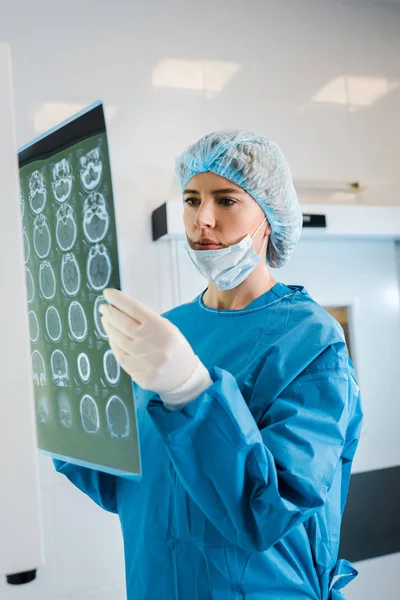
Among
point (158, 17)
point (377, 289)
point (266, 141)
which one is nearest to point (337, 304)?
point (377, 289)

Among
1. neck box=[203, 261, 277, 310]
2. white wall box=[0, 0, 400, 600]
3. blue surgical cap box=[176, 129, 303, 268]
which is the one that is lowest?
neck box=[203, 261, 277, 310]

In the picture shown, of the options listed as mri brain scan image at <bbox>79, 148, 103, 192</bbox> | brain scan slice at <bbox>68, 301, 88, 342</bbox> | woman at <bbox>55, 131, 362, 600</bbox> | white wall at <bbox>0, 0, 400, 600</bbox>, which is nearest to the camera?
mri brain scan image at <bbox>79, 148, 103, 192</bbox>

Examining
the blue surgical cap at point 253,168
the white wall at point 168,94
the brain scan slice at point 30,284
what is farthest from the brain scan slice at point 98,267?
the white wall at point 168,94

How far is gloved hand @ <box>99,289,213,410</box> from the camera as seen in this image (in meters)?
0.82

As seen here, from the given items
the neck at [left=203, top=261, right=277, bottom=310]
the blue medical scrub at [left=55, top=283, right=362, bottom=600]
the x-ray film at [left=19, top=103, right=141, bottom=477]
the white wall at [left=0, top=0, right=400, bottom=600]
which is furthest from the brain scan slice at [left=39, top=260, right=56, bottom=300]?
the white wall at [left=0, top=0, right=400, bottom=600]

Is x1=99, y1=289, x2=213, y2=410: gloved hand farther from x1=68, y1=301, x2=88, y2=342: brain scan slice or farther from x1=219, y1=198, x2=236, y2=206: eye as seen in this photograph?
x1=219, y1=198, x2=236, y2=206: eye

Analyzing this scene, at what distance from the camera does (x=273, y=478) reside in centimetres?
98

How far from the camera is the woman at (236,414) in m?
0.96

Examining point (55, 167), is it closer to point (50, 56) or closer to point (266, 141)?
point (266, 141)

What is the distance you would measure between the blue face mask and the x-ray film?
0.46 meters

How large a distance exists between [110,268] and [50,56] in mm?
1517

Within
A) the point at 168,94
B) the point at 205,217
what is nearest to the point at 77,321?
the point at 205,217

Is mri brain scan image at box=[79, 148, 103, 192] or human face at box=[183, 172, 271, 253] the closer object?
mri brain scan image at box=[79, 148, 103, 192]

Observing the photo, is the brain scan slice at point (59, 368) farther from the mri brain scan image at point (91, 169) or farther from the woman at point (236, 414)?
the mri brain scan image at point (91, 169)
